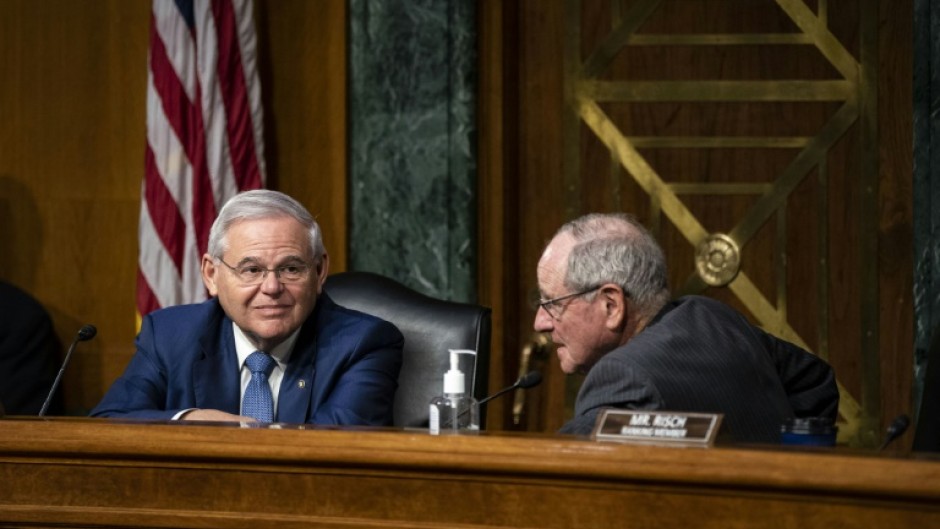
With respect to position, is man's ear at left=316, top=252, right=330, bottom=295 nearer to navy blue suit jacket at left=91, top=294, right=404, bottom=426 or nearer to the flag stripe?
navy blue suit jacket at left=91, top=294, right=404, bottom=426

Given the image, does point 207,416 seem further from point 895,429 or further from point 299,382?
point 895,429

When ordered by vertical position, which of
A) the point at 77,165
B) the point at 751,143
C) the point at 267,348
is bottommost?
the point at 267,348

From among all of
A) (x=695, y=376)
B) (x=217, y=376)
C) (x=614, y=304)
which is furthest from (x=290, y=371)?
(x=695, y=376)

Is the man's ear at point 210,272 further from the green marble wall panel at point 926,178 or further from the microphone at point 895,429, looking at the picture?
the green marble wall panel at point 926,178

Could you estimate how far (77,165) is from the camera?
5.27 metres

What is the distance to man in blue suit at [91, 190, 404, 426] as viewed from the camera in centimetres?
336

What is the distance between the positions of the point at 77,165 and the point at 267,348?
7.02ft

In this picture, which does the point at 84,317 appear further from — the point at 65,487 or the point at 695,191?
the point at 65,487

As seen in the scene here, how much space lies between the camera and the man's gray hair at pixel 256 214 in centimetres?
341

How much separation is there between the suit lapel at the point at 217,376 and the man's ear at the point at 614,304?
0.94 m

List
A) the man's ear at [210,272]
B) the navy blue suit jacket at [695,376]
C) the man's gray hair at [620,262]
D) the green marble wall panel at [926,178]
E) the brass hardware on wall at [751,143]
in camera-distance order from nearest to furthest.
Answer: the navy blue suit jacket at [695,376]
the man's gray hair at [620,262]
the man's ear at [210,272]
the green marble wall panel at [926,178]
the brass hardware on wall at [751,143]

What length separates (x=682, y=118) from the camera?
201 inches

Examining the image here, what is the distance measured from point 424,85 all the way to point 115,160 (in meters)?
1.21

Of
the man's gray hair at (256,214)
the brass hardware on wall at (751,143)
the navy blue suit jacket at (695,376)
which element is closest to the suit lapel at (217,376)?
the man's gray hair at (256,214)
